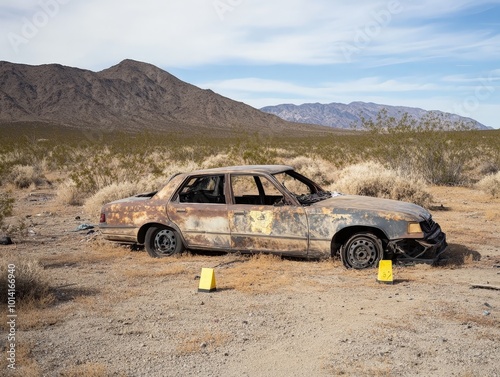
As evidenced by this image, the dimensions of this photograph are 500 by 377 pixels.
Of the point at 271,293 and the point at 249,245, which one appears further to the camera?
the point at 249,245

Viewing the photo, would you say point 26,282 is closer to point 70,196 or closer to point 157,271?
point 157,271

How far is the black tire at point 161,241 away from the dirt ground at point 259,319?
0.21m

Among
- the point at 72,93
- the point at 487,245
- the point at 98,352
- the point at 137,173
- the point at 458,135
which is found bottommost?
the point at 98,352

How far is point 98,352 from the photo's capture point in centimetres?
475

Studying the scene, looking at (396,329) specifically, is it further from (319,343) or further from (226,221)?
(226,221)

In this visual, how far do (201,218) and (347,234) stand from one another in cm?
223

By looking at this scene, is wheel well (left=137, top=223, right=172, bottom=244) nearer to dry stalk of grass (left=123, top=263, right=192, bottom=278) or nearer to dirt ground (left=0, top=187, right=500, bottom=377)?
dirt ground (left=0, top=187, right=500, bottom=377)

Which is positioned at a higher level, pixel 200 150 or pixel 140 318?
pixel 200 150

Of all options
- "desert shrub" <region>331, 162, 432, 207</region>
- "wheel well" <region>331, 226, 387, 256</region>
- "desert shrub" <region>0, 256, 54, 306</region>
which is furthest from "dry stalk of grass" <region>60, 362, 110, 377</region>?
"desert shrub" <region>331, 162, 432, 207</region>

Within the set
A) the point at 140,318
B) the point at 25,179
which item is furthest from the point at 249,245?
the point at 25,179

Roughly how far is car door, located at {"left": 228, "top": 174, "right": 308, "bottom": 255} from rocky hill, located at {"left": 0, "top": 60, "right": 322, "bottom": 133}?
348 feet

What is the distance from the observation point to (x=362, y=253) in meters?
7.37

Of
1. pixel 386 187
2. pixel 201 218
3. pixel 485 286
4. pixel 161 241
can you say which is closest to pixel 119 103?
pixel 386 187

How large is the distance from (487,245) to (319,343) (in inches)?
213
